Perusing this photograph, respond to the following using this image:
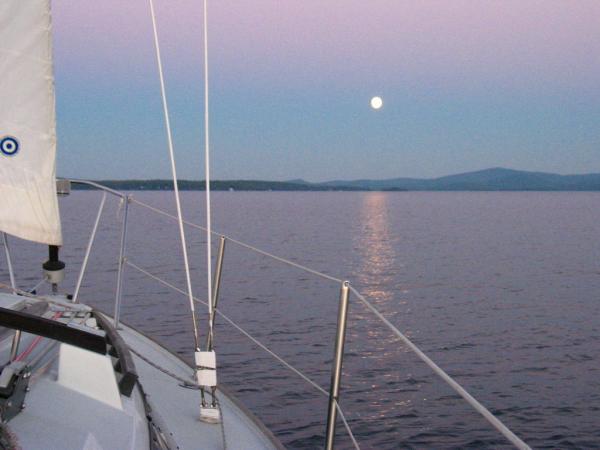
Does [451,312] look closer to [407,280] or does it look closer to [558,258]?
[407,280]

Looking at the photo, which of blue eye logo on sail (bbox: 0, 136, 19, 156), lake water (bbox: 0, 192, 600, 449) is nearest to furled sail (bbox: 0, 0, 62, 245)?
blue eye logo on sail (bbox: 0, 136, 19, 156)

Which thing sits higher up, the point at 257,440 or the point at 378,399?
the point at 257,440

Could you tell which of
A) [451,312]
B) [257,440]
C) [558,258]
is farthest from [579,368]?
[558,258]

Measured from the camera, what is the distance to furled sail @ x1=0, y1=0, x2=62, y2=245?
3529 millimetres

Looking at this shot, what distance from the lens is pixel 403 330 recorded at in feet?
49.2

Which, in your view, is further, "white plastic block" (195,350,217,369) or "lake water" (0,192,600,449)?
"lake water" (0,192,600,449)

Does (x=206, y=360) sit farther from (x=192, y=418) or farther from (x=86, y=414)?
(x=86, y=414)

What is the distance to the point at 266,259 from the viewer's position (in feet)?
85.0

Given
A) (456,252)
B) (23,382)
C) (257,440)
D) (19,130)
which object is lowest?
(456,252)

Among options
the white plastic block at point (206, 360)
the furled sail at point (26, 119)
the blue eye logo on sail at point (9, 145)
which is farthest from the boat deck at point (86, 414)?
the blue eye logo on sail at point (9, 145)

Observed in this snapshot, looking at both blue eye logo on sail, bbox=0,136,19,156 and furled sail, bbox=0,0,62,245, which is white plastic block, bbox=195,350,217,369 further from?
blue eye logo on sail, bbox=0,136,19,156

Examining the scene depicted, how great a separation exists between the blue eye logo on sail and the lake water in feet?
6.54

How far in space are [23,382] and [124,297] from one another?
15559mm

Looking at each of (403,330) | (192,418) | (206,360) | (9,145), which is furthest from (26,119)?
(403,330)
